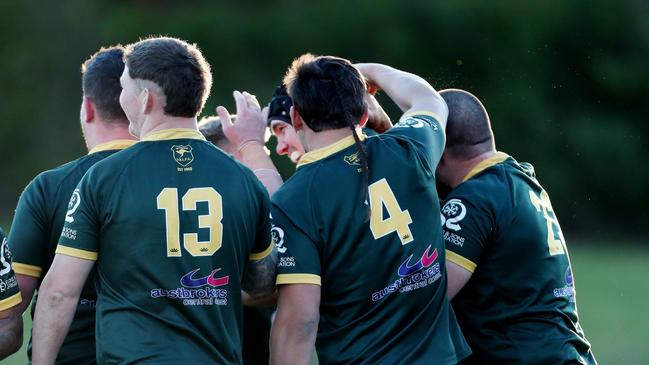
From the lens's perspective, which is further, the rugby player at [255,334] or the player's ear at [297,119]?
the rugby player at [255,334]

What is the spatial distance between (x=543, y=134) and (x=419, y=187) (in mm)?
26370

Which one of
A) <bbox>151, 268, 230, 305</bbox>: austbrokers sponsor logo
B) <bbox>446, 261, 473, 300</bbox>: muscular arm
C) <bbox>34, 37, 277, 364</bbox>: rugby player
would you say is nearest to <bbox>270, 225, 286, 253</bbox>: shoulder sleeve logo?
<bbox>34, 37, 277, 364</bbox>: rugby player

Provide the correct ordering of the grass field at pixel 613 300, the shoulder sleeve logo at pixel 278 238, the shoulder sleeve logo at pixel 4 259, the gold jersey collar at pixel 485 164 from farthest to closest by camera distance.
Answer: the grass field at pixel 613 300 < the gold jersey collar at pixel 485 164 < the shoulder sleeve logo at pixel 278 238 < the shoulder sleeve logo at pixel 4 259

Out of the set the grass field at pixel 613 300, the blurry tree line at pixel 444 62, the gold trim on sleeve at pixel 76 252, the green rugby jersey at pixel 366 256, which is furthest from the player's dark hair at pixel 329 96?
the blurry tree line at pixel 444 62

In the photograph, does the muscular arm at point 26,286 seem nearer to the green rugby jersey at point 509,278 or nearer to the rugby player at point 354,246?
the rugby player at point 354,246

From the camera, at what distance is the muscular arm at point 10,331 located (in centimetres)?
439

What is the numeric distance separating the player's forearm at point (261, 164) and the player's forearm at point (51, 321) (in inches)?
59.0

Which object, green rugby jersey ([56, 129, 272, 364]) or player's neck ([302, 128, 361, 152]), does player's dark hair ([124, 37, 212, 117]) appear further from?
player's neck ([302, 128, 361, 152])

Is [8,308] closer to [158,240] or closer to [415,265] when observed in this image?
[158,240]

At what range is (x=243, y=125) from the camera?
5578 mm

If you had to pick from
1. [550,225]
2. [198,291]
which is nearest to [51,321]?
[198,291]

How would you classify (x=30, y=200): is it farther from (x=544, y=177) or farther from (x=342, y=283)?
(x=544, y=177)

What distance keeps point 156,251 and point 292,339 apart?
29.1 inches

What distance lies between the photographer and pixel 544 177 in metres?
30.0
